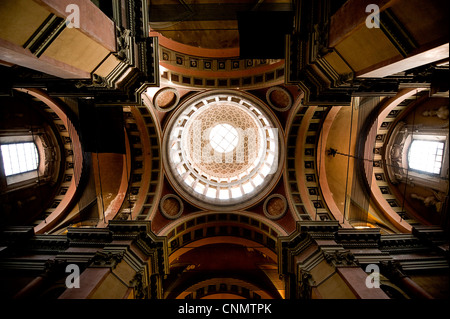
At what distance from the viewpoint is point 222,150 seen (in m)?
22.3

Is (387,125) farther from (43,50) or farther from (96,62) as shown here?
(43,50)

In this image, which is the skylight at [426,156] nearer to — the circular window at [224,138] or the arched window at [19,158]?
the circular window at [224,138]

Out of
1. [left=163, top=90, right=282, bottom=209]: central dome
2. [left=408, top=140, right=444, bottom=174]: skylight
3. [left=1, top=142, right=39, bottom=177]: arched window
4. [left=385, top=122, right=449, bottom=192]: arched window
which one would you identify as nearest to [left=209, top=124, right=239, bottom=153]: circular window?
[left=163, top=90, right=282, bottom=209]: central dome

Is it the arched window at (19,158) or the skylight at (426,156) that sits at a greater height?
the arched window at (19,158)

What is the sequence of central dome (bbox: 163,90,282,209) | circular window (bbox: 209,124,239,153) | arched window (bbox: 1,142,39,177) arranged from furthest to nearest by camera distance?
circular window (bbox: 209,124,239,153)
central dome (bbox: 163,90,282,209)
arched window (bbox: 1,142,39,177)

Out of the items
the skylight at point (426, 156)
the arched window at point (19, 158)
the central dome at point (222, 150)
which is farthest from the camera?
the central dome at point (222, 150)

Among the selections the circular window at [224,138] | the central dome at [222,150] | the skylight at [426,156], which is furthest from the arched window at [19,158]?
the skylight at [426,156]

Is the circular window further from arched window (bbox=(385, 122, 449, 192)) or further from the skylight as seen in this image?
the skylight

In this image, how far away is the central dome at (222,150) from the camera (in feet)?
51.4

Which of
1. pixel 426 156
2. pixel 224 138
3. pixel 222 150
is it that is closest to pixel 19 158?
pixel 222 150

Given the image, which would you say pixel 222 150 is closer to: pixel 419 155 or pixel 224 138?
pixel 224 138

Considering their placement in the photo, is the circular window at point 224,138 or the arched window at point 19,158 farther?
the circular window at point 224,138

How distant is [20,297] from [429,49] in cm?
1423

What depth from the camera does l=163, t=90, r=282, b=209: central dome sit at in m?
15.7
